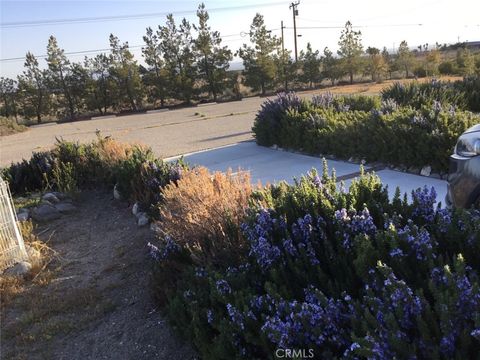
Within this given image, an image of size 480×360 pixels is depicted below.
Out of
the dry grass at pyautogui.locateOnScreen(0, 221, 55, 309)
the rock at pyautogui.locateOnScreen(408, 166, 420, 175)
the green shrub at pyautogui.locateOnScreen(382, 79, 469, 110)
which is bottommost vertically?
the dry grass at pyautogui.locateOnScreen(0, 221, 55, 309)

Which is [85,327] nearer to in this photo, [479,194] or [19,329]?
[19,329]

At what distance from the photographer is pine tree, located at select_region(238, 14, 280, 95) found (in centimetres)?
3612

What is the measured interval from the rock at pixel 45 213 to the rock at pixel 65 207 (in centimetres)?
10

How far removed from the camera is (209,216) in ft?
13.5

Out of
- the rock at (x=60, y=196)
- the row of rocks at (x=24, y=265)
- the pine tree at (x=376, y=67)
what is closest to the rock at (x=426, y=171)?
the row of rocks at (x=24, y=265)

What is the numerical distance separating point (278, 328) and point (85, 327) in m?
2.15

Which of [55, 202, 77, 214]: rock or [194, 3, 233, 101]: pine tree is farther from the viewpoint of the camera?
[194, 3, 233, 101]: pine tree

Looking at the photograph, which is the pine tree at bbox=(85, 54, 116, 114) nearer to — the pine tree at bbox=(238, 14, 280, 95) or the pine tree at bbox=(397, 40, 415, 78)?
the pine tree at bbox=(238, 14, 280, 95)

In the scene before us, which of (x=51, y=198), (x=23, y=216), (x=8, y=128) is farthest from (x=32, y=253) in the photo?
(x=8, y=128)

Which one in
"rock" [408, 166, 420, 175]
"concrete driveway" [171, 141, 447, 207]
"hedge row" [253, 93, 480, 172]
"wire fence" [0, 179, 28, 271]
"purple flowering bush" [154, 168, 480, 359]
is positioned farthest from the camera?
"rock" [408, 166, 420, 175]

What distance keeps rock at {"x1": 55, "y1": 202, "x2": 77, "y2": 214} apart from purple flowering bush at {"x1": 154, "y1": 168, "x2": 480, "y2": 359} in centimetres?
389

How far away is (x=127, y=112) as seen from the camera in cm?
3434

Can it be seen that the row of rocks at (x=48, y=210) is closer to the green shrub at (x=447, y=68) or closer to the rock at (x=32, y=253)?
the rock at (x=32, y=253)

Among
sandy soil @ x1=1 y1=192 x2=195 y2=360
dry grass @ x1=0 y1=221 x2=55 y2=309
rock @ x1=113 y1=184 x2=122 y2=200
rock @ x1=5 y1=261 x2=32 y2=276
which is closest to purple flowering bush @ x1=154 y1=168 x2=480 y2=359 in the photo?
sandy soil @ x1=1 y1=192 x2=195 y2=360
